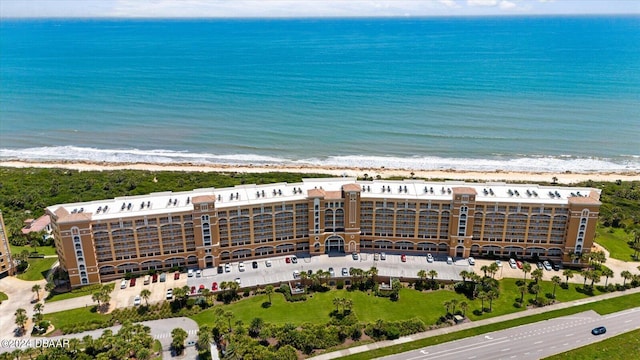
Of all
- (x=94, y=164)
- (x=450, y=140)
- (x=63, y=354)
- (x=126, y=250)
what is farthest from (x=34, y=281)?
(x=450, y=140)

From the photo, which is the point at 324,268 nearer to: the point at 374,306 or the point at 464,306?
the point at 374,306

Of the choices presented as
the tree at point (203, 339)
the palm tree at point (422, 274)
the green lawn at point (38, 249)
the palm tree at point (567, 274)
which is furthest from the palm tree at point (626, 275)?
the green lawn at point (38, 249)

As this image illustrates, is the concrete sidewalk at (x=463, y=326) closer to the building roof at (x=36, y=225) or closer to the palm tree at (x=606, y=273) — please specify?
the palm tree at (x=606, y=273)

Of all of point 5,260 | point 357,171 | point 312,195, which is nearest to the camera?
point 5,260

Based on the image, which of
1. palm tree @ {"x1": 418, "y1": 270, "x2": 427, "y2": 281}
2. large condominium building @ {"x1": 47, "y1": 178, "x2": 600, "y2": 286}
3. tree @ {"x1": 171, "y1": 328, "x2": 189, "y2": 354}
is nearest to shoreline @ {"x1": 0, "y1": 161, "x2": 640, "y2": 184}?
large condominium building @ {"x1": 47, "y1": 178, "x2": 600, "y2": 286}

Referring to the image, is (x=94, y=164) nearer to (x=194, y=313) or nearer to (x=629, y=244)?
Answer: (x=194, y=313)

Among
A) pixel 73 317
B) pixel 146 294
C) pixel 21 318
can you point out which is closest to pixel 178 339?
pixel 146 294
